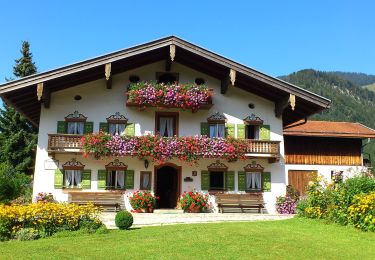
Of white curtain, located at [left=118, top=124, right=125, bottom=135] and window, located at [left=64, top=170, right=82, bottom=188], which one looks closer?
window, located at [left=64, top=170, right=82, bottom=188]

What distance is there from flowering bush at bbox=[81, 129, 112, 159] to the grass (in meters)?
7.49

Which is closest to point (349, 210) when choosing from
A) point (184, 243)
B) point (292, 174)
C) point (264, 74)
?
point (184, 243)

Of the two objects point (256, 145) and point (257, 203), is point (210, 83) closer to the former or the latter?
point (256, 145)

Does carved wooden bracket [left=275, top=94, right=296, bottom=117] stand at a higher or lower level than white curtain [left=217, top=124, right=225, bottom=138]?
higher

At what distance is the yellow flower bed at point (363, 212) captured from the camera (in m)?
12.7

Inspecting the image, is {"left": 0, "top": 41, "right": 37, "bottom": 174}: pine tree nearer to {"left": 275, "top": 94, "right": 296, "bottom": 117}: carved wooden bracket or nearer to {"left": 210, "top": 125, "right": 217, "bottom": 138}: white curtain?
{"left": 210, "top": 125, "right": 217, "bottom": 138}: white curtain

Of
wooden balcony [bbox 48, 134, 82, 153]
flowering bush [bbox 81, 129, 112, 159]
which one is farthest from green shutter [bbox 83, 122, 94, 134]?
flowering bush [bbox 81, 129, 112, 159]

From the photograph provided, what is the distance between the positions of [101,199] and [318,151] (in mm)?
19139

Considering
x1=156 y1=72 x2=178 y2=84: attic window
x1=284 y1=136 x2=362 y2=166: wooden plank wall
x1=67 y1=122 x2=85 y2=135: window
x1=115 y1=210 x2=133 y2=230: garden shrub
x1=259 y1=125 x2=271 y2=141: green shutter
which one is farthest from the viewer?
x1=284 y1=136 x2=362 y2=166: wooden plank wall

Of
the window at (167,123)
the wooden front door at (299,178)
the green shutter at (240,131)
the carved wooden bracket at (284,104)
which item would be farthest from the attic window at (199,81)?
the wooden front door at (299,178)

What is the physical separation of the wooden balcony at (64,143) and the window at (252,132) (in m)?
9.06

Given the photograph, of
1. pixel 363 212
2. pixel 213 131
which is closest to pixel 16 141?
pixel 213 131

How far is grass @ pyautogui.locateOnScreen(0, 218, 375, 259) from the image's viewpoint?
32.8ft

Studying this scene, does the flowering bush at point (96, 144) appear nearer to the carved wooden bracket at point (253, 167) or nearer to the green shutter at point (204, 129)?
the green shutter at point (204, 129)
